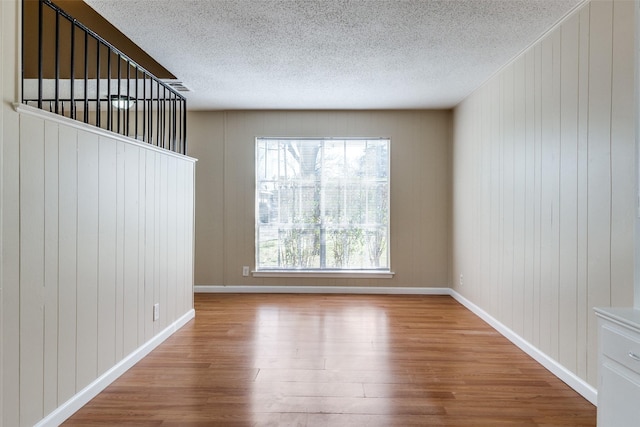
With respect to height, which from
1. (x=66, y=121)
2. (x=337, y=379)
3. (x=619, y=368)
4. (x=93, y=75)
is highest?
(x=93, y=75)

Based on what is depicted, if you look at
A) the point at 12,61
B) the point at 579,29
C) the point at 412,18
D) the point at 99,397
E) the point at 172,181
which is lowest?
the point at 99,397

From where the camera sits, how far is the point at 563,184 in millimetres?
2707

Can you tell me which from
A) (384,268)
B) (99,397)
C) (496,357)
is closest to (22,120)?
(99,397)

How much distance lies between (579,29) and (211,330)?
12.8 ft

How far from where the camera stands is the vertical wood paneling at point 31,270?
6.21 ft

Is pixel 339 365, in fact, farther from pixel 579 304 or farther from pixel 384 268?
pixel 384 268

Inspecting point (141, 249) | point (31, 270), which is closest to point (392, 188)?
point (141, 249)

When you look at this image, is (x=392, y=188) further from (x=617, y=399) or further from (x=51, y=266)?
Answer: (x=51, y=266)

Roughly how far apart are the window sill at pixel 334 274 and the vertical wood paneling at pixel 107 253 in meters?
2.88

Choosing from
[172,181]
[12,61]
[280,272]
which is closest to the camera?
[12,61]

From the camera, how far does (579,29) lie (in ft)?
8.41

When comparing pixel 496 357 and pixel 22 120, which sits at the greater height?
pixel 22 120

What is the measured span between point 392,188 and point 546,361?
306cm

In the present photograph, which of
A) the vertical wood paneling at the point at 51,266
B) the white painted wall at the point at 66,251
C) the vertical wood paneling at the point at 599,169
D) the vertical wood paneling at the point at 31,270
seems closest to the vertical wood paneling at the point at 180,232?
the white painted wall at the point at 66,251
